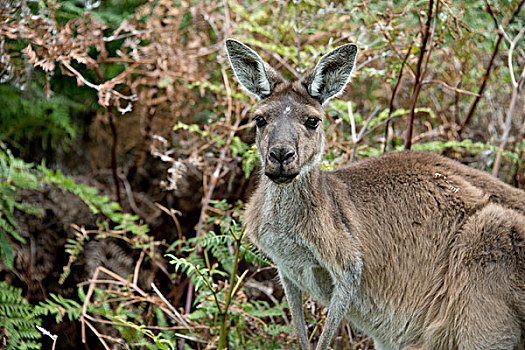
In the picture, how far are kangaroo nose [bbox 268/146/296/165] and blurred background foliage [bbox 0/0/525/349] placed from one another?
1.19 m

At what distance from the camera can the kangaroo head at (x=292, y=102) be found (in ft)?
11.9

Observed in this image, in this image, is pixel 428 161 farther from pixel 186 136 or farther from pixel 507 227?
pixel 186 136

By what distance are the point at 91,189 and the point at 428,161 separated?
Answer: 3227 mm

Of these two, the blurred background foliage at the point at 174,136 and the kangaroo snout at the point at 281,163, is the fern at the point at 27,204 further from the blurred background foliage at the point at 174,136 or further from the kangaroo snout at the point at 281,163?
the kangaroo snout at the point at 281,163

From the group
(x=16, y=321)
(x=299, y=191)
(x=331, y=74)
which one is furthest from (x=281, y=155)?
(x=16, y=321)

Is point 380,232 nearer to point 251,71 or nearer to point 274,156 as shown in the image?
point 274,156

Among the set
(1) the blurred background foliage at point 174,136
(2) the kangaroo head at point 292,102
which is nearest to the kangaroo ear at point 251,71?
(2) the kangaroo head at point 292,102

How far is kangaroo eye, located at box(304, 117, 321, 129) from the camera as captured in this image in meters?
3.88

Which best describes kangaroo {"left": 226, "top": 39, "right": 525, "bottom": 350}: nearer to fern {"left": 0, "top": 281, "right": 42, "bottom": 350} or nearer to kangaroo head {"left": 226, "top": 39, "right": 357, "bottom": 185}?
kangaroo head {"left": 226, "top": 39, "right": 357, "bottom": 185}

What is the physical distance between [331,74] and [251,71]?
0.60 metres

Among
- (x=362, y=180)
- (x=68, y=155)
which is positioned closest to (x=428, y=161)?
(x=362, y=180)

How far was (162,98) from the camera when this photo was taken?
609 cm

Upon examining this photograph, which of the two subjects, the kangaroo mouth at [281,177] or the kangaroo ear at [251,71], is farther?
the kangaroo ear at [251,71]

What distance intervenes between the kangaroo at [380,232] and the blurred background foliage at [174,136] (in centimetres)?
62
